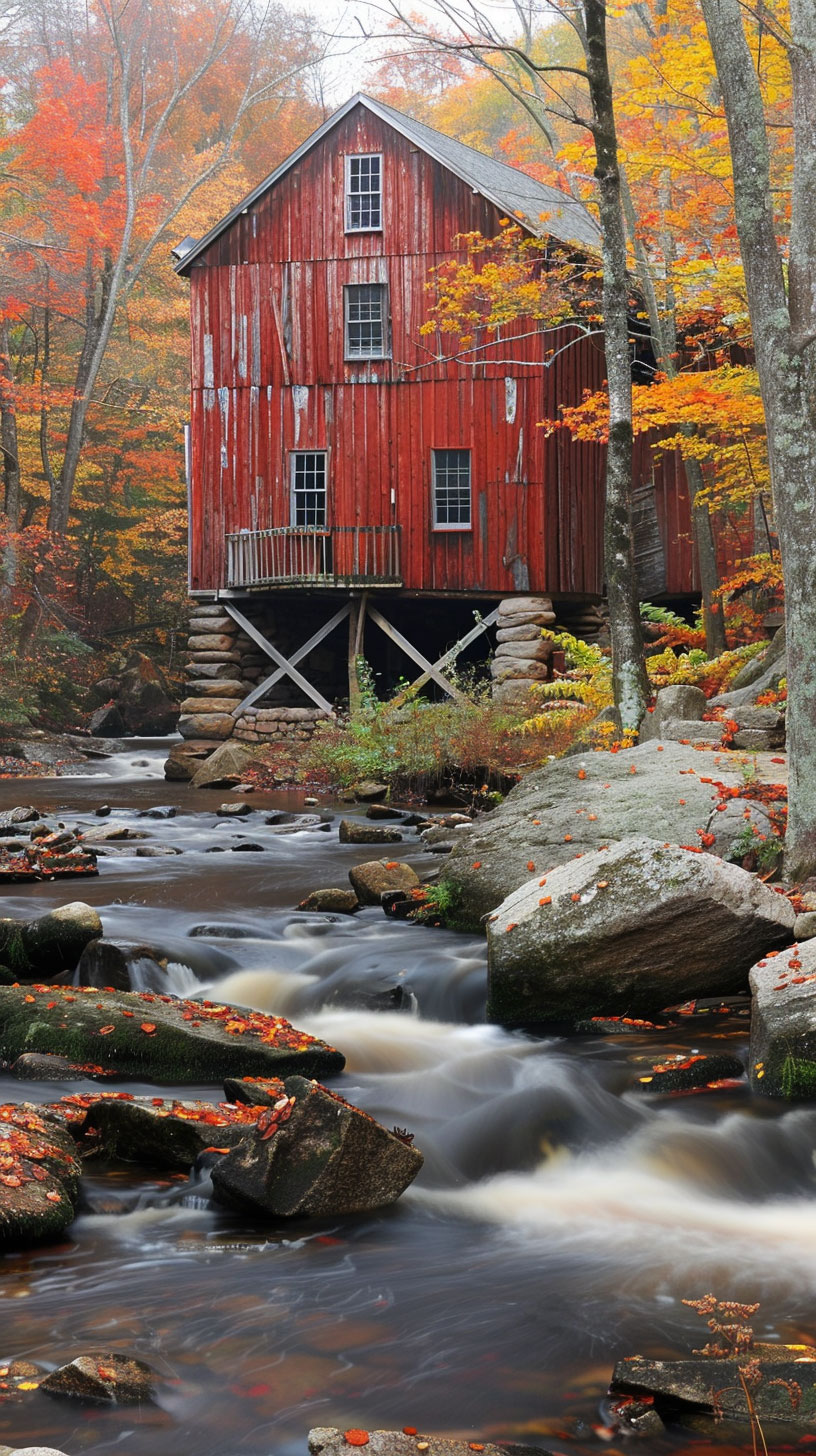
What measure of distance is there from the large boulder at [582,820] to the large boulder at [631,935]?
1.30 metres

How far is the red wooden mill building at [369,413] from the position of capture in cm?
1980

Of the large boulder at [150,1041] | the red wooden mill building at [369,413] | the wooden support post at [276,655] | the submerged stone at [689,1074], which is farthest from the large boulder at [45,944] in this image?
the wooden support post at [276,655]

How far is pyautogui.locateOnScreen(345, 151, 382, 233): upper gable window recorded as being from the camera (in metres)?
20.1

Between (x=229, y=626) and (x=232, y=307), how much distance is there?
511cm

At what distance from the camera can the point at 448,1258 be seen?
173 inches

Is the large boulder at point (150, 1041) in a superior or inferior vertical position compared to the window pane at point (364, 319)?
inferior

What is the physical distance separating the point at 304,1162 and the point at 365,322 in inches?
696

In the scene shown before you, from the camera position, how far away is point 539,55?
35.2m

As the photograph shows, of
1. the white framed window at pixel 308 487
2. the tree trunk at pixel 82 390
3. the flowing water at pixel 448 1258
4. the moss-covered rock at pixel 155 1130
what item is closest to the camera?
the flowing water at pixel 448 1258

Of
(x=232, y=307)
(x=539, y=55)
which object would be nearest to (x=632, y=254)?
(x=232, y=307)

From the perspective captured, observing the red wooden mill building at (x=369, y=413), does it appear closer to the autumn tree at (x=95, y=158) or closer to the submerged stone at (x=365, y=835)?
the autumn tree at (x=95, y=158)

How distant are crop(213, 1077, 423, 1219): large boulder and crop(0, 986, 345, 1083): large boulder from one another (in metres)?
1.28

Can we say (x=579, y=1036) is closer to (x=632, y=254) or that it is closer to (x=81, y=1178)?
(x=81, y=1178)

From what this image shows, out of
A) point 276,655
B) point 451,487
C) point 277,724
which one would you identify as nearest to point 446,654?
point 451,487
